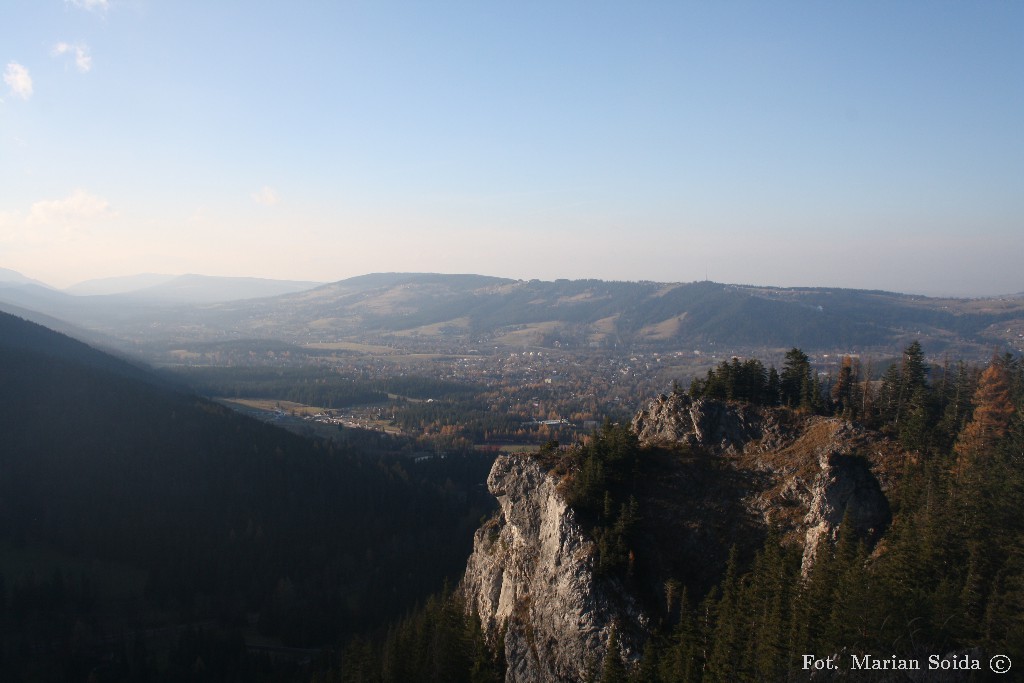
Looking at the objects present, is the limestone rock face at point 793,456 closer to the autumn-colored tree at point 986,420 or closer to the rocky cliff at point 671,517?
the rocky cliff at point 671,517

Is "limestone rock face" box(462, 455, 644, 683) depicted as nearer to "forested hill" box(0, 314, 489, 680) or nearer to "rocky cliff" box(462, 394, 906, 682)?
"rocky cliff" box(462, 394, 906, 682)

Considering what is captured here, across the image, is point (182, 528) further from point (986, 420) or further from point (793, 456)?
point (986, 420)

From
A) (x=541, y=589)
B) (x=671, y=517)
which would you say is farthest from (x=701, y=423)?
(x=541, y=589)

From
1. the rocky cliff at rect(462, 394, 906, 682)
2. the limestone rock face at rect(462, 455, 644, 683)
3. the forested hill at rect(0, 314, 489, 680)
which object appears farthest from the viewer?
the forested hill at rect(0, 314, 489, 680)

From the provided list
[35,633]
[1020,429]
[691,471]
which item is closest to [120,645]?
[35,633]

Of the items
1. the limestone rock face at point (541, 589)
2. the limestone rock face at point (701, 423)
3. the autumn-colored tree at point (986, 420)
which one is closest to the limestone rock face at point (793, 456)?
the limestone rock face at point (701, 423)

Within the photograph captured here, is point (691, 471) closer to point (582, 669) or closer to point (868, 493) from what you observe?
point (868, 493)

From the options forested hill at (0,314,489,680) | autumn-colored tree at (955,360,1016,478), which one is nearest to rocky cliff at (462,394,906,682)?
autumn-colored tree at (955,360,1016,478)
